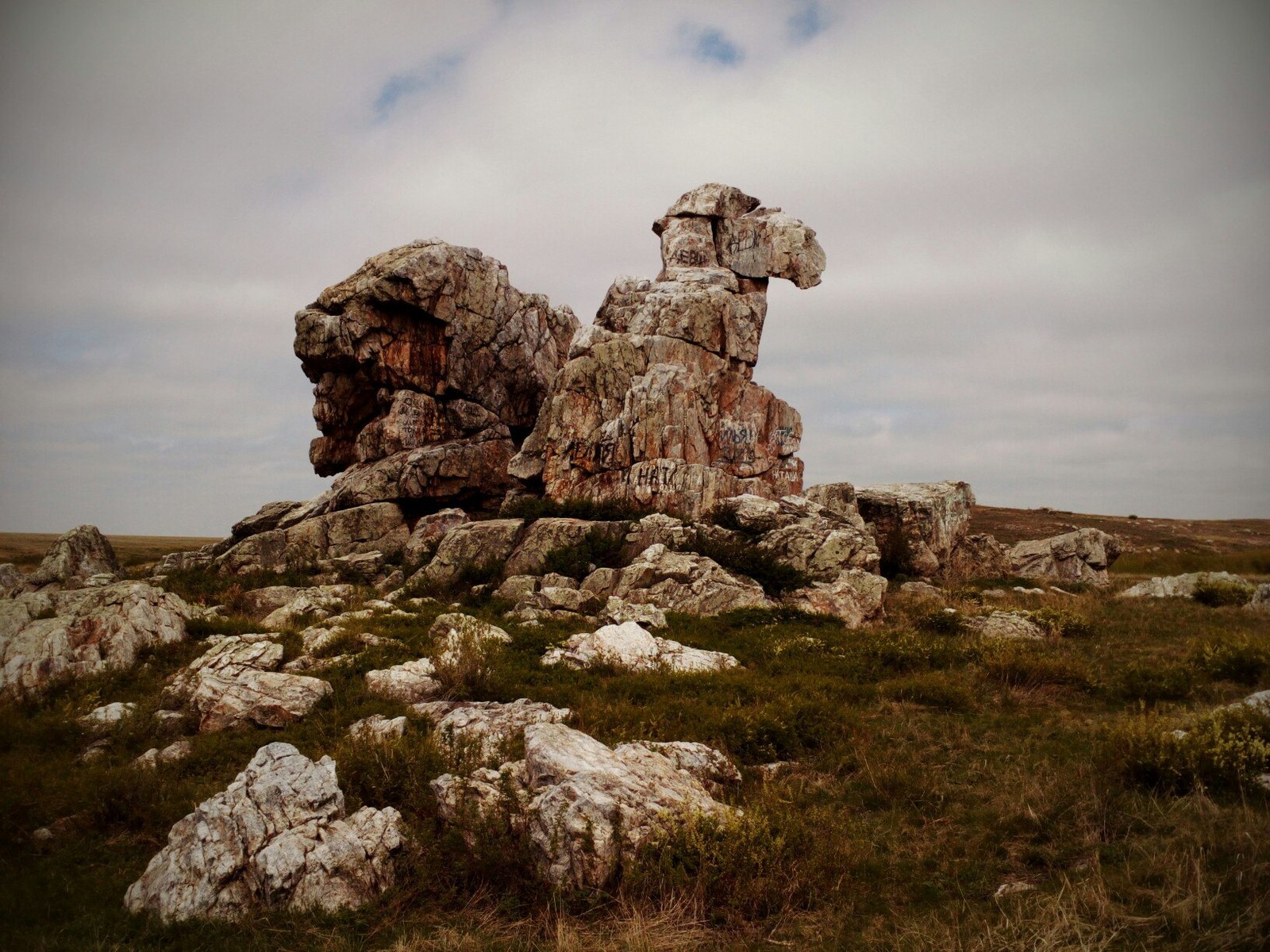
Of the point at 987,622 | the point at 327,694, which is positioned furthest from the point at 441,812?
the point at 987,622

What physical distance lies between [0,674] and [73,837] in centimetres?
734

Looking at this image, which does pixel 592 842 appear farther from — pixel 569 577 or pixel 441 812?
pixel 569 577

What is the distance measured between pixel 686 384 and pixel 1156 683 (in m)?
24.4

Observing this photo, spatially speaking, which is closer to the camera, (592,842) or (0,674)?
(592,842)

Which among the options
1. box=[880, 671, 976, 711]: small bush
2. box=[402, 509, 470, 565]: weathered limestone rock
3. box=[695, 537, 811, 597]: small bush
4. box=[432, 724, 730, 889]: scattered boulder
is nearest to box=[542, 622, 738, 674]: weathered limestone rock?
box=[880, 671, 976, 711]: small bush

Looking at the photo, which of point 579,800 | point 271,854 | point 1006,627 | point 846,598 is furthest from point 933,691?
point 271,854

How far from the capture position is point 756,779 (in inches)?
414

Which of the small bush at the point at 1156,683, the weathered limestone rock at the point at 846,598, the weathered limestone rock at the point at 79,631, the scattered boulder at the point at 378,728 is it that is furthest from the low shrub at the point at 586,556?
the small bush at the point at 1156,683

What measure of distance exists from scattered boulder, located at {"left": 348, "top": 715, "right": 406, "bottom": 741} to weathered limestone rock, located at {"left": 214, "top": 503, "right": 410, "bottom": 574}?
21406mm

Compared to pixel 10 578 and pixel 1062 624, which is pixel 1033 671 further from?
pixel 10 578

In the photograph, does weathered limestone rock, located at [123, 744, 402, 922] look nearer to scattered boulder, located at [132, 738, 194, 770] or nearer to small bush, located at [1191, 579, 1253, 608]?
scattered boulder, located at [132, 738, 194, 770]

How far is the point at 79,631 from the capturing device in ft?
52.2

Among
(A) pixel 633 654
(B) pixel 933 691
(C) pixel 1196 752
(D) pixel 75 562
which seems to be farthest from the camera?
(D) pixel 75 562

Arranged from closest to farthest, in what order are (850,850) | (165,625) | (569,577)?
1. (850,850)
2. (165,625)
3. (569,577)
